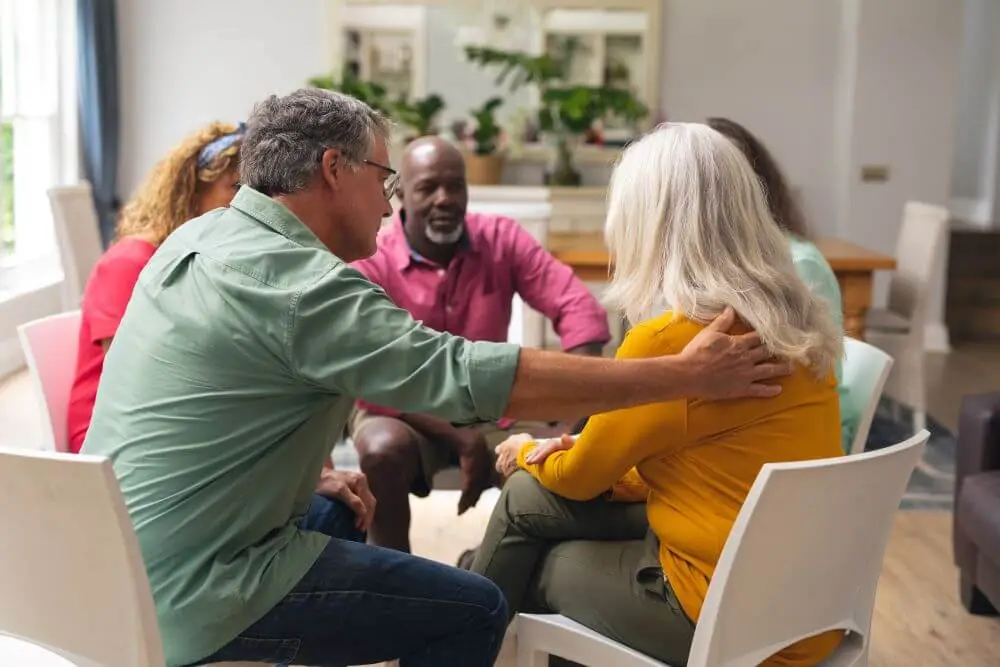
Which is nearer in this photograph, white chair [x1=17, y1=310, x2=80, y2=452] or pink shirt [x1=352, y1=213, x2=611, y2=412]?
white chair [x1=17, y1=310, x2=80, y2=452]

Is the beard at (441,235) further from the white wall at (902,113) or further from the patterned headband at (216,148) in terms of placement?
the white wall at (902,113)

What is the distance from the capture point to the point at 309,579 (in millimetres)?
1676

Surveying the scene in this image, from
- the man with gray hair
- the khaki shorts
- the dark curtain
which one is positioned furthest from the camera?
the dark curtain

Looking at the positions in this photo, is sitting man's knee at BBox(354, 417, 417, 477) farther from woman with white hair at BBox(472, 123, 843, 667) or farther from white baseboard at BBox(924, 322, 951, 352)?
white baseboard at BBox(924, 322, 951, 352)

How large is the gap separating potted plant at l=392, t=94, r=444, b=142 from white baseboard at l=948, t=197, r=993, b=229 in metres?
4.09

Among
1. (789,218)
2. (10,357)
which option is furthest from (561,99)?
(789,218)

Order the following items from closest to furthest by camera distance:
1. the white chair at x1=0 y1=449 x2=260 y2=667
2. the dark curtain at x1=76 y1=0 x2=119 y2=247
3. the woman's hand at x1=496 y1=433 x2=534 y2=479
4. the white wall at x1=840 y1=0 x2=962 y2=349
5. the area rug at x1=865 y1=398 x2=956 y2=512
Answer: the white chair at x1=0 y1=449 x2=260 y2=667 → the woman's hand at x1=496 y1=433 x2=534 y2=479 → the area rug at x1=865 y1=398 x2=956 y2=512 → the dark curtain at x1=76 y1=0 x2=119 y2=247 → the white wall at x1=840 y1=0 x2=962 y2=349

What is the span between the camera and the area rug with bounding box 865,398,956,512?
411cm

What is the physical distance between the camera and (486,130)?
20.6 feet

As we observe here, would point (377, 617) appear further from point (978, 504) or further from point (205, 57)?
point (205, 57)

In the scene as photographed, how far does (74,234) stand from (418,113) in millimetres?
2129

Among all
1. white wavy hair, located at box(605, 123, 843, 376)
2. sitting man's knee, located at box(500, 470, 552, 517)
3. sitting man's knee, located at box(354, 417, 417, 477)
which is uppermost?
white wavy hair, located at box(605, 123, 843, 376)

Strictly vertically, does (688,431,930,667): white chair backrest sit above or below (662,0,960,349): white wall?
below

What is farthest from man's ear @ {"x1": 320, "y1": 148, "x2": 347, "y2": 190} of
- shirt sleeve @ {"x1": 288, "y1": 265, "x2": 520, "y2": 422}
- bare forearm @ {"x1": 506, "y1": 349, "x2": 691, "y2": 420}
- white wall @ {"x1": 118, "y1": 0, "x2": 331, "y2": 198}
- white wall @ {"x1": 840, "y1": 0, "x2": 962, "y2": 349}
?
white wall @ {"x1": 840, "y1": 0, "x2": 962, "y2": 349}
